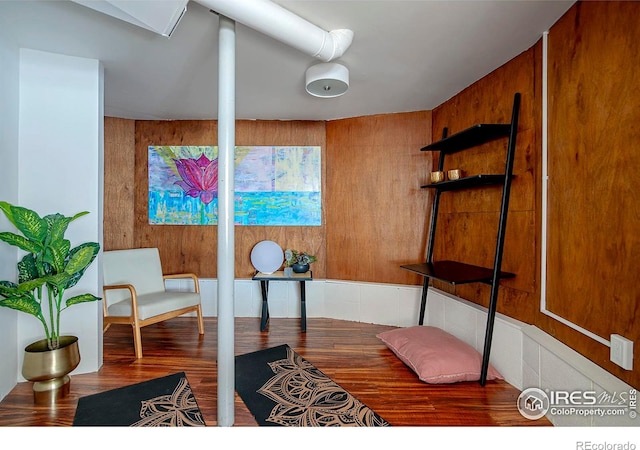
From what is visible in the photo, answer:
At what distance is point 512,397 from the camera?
1989 millimetres

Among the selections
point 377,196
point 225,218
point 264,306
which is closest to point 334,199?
point 377,196

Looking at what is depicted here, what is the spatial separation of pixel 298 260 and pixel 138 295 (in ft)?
5.13

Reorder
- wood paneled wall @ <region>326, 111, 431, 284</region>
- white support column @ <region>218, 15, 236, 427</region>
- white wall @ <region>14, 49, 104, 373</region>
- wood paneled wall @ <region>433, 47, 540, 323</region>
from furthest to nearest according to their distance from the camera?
wood paneled wall @ <region>326, 111, 431, 284</region>
white wall @ <region>14, 49, 104, 373</region>
wood paneled wall @ <region>433, 47, 540, 323</region>
white support column @ <region>218, 15, 236, 427</region>

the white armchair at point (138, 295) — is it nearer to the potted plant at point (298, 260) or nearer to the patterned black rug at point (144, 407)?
the patterned black rug at point (144, 407)

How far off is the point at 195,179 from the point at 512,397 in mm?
3502

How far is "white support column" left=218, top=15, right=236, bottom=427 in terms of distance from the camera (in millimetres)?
1692

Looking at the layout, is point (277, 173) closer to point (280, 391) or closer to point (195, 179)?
point (195, 179)

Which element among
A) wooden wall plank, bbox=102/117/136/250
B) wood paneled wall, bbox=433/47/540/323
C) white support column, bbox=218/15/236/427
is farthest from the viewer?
wooden wall plank, bbox=102/117/136/250

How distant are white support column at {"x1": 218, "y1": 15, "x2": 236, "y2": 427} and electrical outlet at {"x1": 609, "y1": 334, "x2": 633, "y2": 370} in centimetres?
177

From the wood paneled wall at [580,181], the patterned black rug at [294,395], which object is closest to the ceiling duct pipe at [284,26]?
the wood paneled wall at [580,181]

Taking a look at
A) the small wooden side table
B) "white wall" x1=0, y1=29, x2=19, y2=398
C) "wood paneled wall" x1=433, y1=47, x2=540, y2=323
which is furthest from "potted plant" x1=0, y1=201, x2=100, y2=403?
"wood paneled wall" x1=433, y1=47, x2=540, y2=323

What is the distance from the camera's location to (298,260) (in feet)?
11.3

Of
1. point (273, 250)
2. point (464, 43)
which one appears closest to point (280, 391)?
point (273, 250)

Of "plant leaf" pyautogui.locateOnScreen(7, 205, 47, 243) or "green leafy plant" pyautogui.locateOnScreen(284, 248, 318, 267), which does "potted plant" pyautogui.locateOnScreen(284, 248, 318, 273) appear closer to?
"green leafy plant" pyautogui.locateOnScreen(284, 248, 318, 267)
